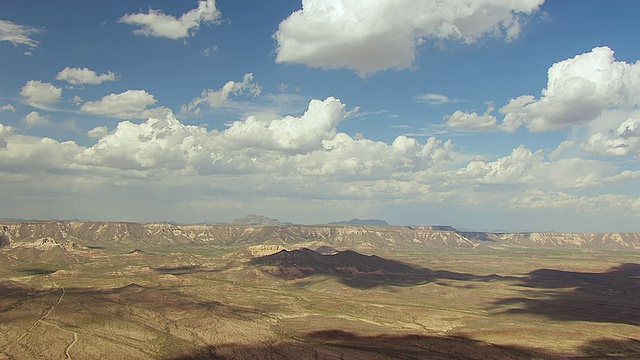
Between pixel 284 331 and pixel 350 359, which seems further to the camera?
pixel 284 331

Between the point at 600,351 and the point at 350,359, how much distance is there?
7743 cm

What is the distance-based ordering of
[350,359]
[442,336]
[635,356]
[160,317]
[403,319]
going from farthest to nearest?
[403,319] < [160,317] < [442,336] < [635,356] < [350,359]

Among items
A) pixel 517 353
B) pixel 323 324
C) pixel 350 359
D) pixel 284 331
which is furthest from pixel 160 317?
pixel 517 353

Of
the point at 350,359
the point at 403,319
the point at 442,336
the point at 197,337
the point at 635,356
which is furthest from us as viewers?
the point at 403,319

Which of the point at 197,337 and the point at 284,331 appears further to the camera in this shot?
the point at 284,331

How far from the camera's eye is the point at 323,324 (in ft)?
569

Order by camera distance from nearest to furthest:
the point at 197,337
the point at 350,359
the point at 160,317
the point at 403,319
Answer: the point at 350,359 < the point at 197,337 < the point at 160,317 < the point at 403,319

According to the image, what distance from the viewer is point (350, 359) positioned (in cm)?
12438

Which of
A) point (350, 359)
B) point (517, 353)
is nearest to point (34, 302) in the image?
point (350, 359)

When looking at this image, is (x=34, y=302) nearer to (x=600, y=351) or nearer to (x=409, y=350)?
(x=409, y=350)

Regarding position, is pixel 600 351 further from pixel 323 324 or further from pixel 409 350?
pixel 323 324

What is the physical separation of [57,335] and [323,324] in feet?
278

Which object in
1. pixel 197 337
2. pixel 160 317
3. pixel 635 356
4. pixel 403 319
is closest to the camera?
pixel 635 356

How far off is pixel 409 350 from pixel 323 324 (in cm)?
4399
